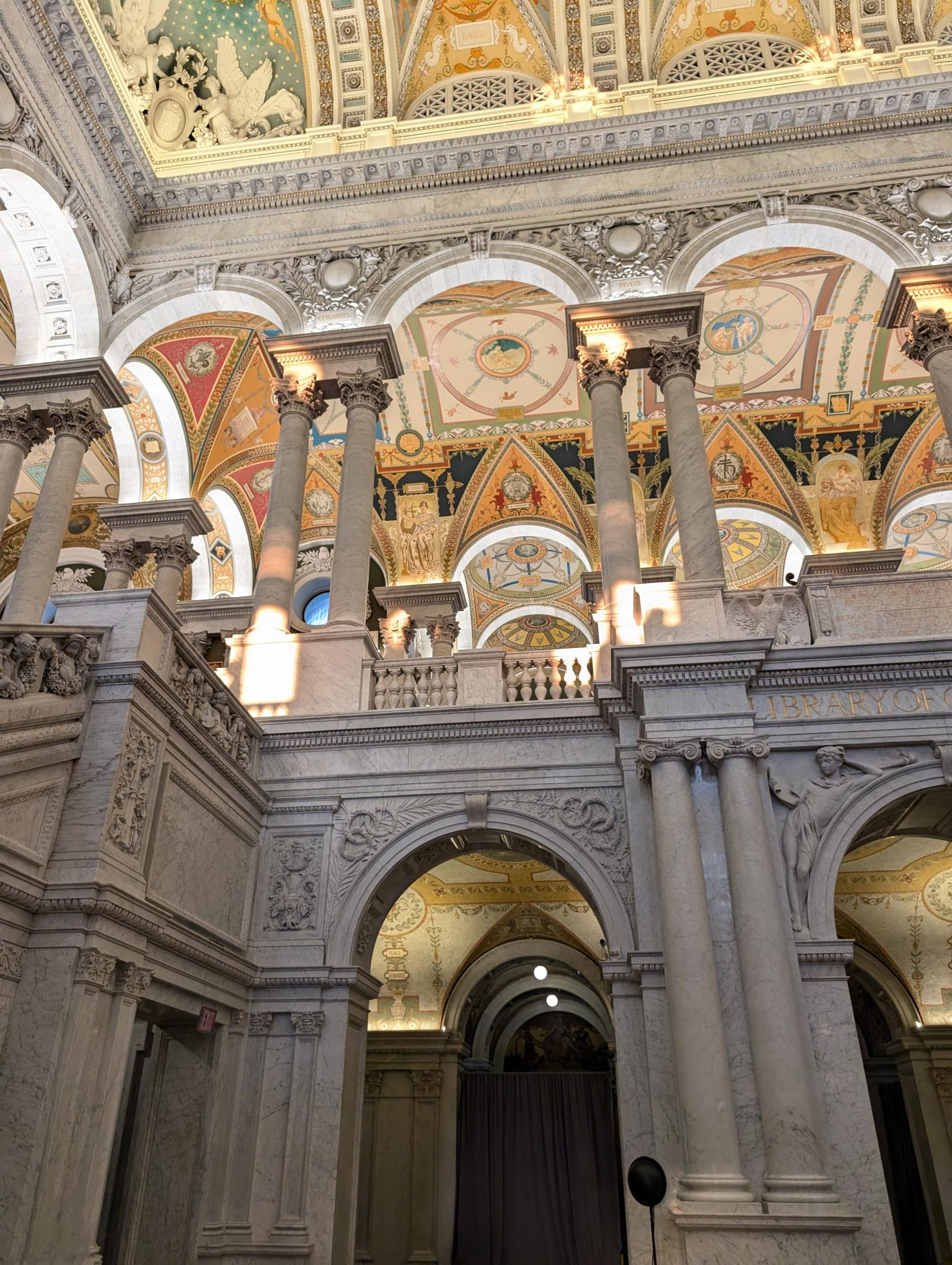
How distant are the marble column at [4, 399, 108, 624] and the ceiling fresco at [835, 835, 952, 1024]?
9.08 m

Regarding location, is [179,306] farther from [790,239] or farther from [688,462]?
[790,239]

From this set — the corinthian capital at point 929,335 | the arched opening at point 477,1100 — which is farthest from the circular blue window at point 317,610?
the corinthian capital at point 929,335

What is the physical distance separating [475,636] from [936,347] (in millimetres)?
11051

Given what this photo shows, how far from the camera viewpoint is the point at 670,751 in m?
7.62

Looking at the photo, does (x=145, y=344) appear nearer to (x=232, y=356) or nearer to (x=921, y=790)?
(x=232, y=356)

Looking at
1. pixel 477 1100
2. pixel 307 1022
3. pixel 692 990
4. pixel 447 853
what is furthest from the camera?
pixel 477 1100

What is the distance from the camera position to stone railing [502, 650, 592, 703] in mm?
9148

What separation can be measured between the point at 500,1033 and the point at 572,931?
8.57 feet

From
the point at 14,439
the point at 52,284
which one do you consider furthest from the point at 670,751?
the point at 52,284

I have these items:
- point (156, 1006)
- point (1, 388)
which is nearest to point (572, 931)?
point (156, 1006)

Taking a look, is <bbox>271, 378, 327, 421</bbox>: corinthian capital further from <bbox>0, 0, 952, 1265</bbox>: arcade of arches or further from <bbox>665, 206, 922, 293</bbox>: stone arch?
<bbox>665, 206, 922, 293</bbox>: stone arch

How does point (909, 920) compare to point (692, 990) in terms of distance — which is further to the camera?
point (909, 920)

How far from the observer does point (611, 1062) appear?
45.3 ft

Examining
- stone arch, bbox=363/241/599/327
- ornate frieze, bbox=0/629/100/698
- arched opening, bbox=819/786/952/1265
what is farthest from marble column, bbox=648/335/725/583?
ornate frieze, bbox=0/629/100/698
